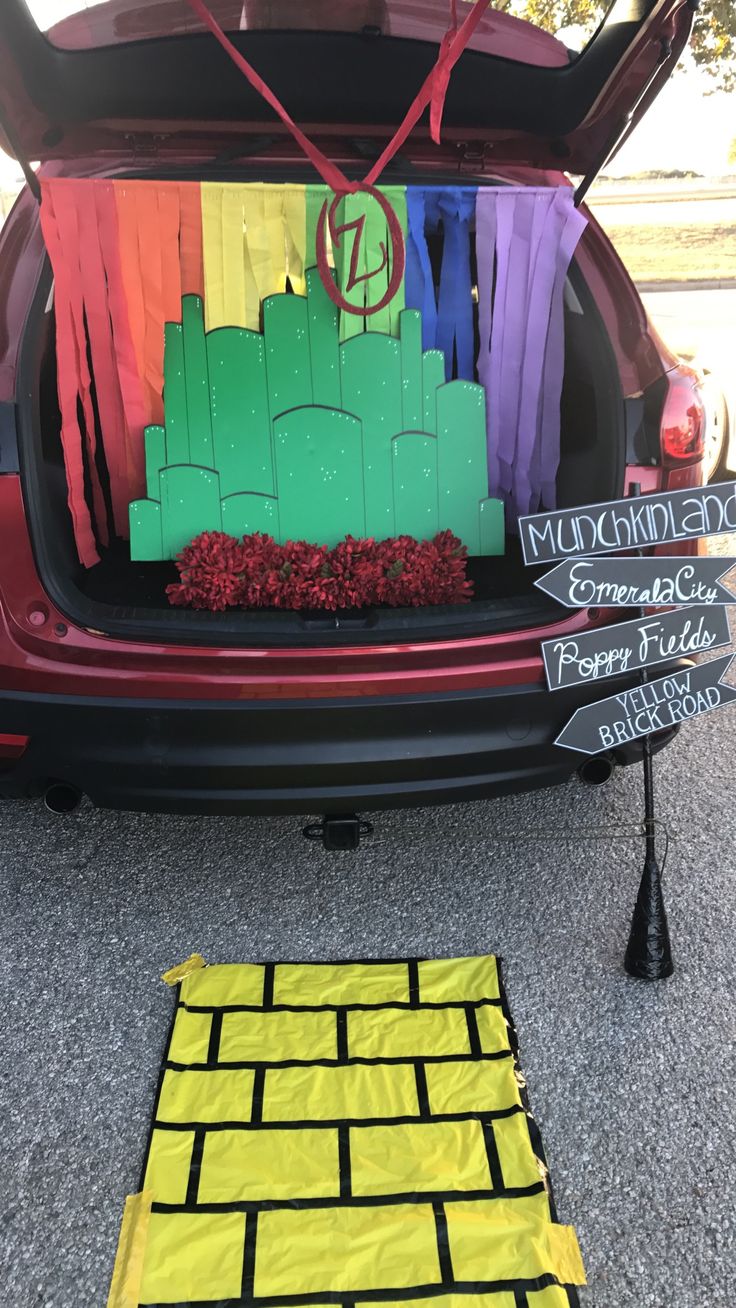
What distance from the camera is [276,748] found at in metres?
1.88

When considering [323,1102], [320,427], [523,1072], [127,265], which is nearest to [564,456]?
[320,427]

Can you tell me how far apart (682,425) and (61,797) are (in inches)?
62.4

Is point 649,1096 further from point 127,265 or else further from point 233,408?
point 127,265

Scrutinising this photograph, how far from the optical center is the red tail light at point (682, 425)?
80.2 inches

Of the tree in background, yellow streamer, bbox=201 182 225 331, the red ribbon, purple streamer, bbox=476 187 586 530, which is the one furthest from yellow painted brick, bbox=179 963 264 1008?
the tree in background

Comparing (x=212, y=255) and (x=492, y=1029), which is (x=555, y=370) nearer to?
(x=212, y=255)

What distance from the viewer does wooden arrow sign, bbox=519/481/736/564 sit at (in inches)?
75.5

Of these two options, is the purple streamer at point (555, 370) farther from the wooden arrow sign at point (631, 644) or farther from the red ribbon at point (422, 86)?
the wooden arrow sign at point (631, 644)

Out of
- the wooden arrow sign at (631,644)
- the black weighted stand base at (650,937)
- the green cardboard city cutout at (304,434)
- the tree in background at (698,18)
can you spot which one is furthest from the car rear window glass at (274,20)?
the tree in background at (698,18)

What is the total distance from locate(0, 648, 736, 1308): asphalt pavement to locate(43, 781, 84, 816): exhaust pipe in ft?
1.33

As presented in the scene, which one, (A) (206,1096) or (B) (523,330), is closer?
(A) (206,1096)

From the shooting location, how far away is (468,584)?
7.46ft

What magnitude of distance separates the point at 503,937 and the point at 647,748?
0.57m

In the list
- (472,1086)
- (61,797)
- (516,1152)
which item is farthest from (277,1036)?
(61,797)
